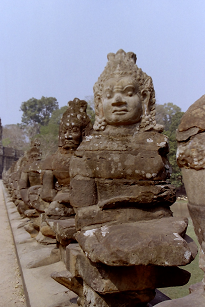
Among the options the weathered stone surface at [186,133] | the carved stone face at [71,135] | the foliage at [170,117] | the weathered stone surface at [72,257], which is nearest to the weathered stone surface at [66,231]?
the weathered stone surface at [72,257]

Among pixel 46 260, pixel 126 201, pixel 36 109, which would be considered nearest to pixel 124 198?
pixel 126 201

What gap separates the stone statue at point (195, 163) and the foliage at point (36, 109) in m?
42.6

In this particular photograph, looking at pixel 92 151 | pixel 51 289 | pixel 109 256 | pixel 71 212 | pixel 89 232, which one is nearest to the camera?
pixel 109 256

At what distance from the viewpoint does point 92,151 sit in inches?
103

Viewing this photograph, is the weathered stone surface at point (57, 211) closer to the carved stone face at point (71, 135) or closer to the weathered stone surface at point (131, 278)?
the carved stone face at point (71, 135)

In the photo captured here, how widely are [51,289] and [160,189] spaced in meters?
1.64

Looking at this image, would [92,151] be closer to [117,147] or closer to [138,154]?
[117,147]

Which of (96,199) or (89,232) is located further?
(96,199)

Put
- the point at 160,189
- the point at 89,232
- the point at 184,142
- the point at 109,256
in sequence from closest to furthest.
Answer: the point at 184,142, the point at 109,256, the point at 89,232, the point at 160,189

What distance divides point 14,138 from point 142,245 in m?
51.3

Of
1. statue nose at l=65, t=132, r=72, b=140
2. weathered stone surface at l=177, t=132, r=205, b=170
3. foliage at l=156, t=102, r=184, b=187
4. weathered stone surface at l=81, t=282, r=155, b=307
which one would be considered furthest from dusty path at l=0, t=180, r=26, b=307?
foliage at l=156, t=102, r=184, b=187

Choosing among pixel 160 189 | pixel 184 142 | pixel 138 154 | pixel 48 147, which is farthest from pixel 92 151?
pixel 48 147

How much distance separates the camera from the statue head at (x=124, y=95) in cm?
262

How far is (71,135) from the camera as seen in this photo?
3830 mm
